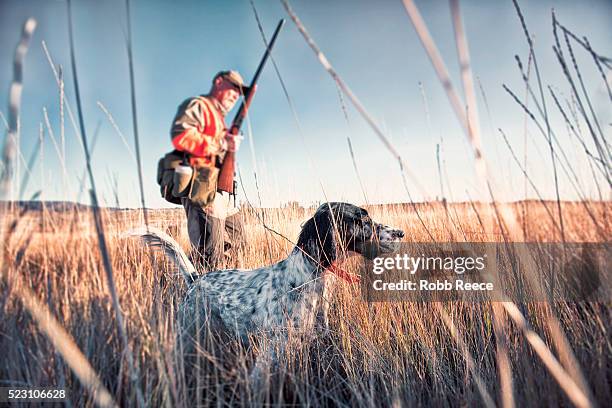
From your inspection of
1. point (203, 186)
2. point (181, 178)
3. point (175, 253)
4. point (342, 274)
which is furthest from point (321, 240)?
point (181, 178)

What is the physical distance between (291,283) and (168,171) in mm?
1650

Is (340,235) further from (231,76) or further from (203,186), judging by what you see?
(231,76)

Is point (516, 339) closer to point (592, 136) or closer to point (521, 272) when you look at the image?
point (521, 272)

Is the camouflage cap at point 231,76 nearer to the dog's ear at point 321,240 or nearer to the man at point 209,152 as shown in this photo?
the man at point 209,152

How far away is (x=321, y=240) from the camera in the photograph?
1.91 meters

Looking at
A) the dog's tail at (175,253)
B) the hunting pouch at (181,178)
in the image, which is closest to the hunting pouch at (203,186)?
the hunting pouch at (181,178)

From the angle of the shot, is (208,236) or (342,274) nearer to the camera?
(342,274)

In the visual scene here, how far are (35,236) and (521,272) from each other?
6.63 feet

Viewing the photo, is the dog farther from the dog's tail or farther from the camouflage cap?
the camouflage cap

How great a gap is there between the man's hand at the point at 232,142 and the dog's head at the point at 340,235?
56.5 inches

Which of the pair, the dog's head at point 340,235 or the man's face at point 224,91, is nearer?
the dog's head at point 340,235

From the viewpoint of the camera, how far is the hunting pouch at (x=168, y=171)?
283 centimetres

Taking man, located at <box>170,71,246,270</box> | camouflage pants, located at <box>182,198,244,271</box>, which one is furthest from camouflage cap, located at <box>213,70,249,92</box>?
camouflage pants, located at <box>182,198,244,271</box>

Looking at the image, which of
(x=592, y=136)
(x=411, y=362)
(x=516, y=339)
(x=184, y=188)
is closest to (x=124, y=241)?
(x=184, y=188)
